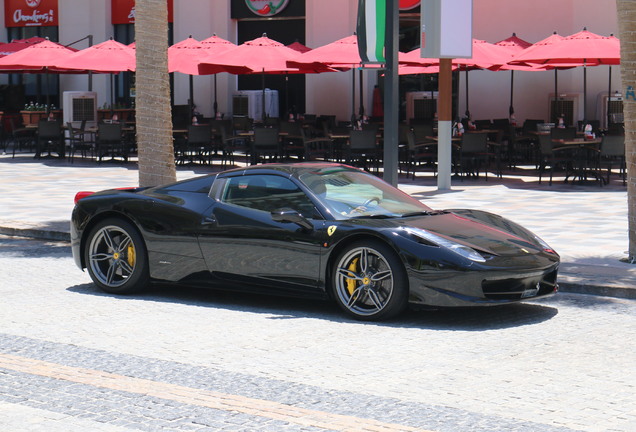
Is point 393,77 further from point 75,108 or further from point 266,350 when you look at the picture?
point 75,108

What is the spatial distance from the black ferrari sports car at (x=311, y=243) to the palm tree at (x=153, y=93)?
4.35m

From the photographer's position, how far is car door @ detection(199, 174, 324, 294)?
351 inches

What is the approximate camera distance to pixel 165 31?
14883 mm

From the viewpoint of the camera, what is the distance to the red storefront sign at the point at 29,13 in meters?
38.9

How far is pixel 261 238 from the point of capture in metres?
9.16

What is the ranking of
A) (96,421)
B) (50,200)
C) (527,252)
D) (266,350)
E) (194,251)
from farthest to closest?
1. (50,200)
2. (194,251)
3. (527,252)
4. (266,350)
5. (96,421)

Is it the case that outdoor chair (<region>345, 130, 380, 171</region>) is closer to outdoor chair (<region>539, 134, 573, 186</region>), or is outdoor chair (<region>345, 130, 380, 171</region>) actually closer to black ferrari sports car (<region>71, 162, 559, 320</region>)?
outdoor chair (<region>539, 134, 573, 186</region>)

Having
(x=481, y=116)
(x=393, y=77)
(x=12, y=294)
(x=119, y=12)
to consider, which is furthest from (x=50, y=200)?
(x=119, y=12)

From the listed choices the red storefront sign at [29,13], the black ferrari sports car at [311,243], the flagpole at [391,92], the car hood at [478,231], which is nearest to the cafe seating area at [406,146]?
the flagpole at [391,92]

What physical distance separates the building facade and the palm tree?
15.8 meters

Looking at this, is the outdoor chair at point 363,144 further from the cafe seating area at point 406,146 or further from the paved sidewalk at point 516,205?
the paved sidewalk at point 516,205

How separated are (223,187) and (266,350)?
245cm

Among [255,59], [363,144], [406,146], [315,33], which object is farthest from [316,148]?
[315,33]

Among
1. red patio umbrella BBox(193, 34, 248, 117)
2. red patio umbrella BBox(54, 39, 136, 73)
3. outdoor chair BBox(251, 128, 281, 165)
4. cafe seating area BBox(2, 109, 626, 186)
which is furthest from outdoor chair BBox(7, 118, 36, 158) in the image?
outdoor chair BBox(251, 128, 281, 165)
